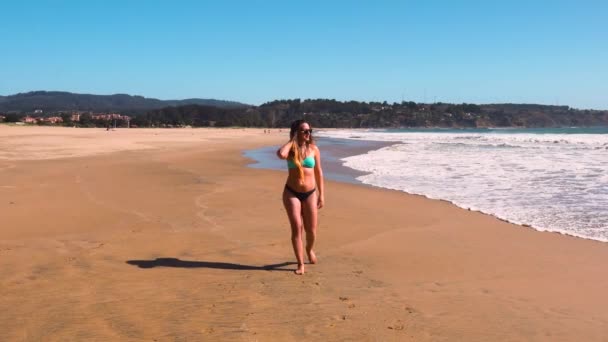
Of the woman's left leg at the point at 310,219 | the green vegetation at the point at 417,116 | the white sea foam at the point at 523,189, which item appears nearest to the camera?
the woman's left leg at the point at 310,219

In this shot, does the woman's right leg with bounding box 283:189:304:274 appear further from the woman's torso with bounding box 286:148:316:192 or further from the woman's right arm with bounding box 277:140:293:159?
the woman's right arm with bounding box 277:140:293:159

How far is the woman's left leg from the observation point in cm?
564

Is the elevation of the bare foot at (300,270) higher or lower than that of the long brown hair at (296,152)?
lower

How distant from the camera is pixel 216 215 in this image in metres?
8.61

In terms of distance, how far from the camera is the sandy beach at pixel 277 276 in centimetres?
388

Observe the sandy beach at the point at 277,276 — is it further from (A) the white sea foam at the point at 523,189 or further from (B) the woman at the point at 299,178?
(A) the white sea foam at the point at 523,189

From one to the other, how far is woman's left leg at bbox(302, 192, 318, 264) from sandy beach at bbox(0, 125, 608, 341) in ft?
0.67

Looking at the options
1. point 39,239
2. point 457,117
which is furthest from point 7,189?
point 457,117

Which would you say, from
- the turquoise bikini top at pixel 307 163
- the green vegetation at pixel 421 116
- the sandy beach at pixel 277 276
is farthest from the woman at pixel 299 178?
the green vegetation at pixel 421 116

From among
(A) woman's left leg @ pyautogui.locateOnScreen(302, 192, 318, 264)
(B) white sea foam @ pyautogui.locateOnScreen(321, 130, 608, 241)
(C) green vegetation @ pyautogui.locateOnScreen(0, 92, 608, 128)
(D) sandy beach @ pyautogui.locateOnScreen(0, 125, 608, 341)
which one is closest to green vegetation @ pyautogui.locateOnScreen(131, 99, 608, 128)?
(C) green vegetation @ pyautogui.locateOnScreen(0, 92, 608, 128)

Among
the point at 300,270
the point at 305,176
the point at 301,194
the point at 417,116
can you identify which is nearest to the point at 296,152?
the point at 305,176

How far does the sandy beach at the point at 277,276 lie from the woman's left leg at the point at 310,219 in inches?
8.0

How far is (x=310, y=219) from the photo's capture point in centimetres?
570

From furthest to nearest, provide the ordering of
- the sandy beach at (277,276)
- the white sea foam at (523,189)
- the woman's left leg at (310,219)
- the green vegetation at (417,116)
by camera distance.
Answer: the green vegetation at (417,116)
the white sea foam at (523,189)
the woman's left leg at (310,219)
the sandy beach at (277,276)
